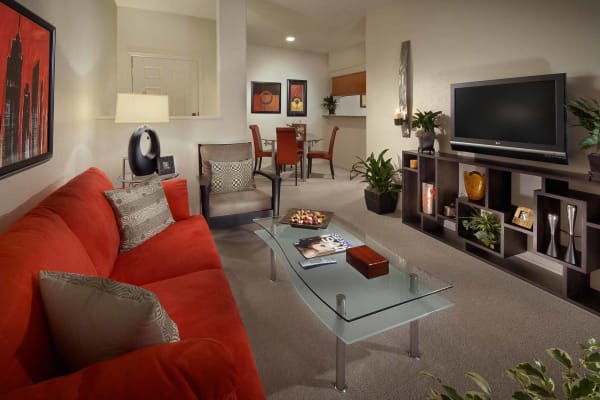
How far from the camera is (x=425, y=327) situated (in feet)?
6.88

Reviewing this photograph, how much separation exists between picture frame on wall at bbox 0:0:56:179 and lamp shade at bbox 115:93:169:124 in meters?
1.12

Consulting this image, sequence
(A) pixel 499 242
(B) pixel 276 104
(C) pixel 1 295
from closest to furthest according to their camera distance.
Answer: (C) pixel 1 295, (A) pixel 499 242, (B) pixel 276 104

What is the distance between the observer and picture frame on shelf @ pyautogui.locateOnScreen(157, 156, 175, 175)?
345 cm

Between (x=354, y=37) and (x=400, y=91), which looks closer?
(x=400, y=91)

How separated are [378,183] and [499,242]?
1.72 m

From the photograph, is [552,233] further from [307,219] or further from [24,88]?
[24,88]

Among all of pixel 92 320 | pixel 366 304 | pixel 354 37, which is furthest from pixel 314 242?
pixel 354 37

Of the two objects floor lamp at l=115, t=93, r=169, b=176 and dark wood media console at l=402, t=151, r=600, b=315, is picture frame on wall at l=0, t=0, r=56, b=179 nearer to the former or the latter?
floor lamp at l=115, t=93, r=169, b=176

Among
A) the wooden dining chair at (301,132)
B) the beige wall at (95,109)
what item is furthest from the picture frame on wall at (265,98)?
the beige wall at (95,109)

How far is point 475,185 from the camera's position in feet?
10.4

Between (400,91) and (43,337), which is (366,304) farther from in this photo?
(400,91)

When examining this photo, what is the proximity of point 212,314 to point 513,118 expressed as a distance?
2.68m

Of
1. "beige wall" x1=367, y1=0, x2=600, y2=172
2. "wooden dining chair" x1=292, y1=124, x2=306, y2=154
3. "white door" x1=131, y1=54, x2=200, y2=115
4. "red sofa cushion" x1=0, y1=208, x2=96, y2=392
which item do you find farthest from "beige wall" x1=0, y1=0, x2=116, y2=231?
"wooden dining chair" x1=292, y1=124, x2=306, y2=154

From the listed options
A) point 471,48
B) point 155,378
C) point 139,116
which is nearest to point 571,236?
point 471,48
